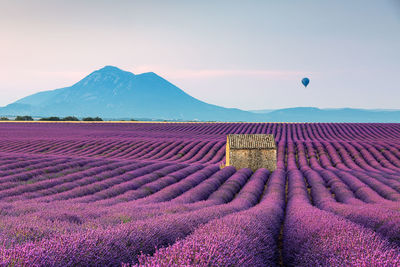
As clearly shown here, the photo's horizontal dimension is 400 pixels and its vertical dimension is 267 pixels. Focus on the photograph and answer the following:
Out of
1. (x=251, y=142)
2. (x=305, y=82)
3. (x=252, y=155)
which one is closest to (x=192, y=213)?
(x=252, y=155)

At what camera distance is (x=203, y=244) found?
10.5ft

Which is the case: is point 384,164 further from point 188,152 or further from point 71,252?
point 71,252

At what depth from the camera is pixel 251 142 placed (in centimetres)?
2581

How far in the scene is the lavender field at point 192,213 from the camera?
331 centimetres

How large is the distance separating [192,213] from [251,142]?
19454mm

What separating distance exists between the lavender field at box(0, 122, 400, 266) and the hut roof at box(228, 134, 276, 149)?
2.50 metres

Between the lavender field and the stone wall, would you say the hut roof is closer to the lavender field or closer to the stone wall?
the stone wall

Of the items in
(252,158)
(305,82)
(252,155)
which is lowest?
(252,158)

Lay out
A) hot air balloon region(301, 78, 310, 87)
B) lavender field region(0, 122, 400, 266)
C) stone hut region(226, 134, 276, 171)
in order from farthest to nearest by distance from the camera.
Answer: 1. hot air balloon region(301, 78, 310, 87)
2. stone hut region(226, 134, 276, 171)
3. lavender field region(0, 122, 400, 266)

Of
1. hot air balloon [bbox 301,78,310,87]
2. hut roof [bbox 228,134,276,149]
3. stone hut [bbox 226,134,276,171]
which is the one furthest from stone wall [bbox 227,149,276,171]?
hot air balloon [bbox 301,78,310,87]

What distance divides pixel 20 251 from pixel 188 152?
1247 inches

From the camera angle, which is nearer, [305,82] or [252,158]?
[252,158]

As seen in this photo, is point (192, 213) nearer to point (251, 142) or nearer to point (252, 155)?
point (252, 155)

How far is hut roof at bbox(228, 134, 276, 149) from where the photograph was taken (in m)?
25.4
